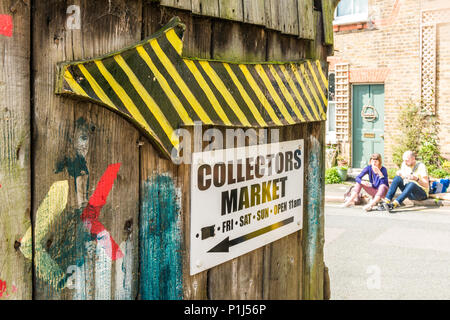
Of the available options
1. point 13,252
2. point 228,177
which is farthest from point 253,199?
point 13,252

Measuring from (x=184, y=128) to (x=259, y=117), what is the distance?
567 millimetres

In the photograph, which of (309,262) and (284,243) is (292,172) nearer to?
(284,243)

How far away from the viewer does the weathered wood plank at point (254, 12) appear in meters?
2.54

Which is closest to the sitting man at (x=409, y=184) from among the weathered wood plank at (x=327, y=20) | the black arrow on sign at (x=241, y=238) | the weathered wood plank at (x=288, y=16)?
the weathered wood plank at (x=327, y=20)

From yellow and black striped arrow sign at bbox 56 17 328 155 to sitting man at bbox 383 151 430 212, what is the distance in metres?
8.53

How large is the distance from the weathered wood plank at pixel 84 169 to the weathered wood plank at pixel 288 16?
106cm

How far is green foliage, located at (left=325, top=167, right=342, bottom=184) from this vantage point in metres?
14.1

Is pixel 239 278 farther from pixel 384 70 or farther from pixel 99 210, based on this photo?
pixel 384 70

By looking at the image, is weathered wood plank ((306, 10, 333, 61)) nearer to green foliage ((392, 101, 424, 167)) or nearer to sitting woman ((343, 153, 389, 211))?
sitting woman ((343, 153, 389, 211))

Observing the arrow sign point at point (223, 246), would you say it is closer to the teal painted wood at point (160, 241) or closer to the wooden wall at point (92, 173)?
the wooden wall at point (92, 173)

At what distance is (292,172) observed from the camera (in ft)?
9.98

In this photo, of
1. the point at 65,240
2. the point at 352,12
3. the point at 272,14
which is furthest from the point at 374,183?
the point at 65,240

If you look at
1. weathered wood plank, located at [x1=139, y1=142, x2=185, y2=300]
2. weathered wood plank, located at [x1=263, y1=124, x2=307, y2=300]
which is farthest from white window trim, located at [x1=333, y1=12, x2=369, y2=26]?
weathered wood plank, located at [x1=139, y1=142, x2=185, y2=300]

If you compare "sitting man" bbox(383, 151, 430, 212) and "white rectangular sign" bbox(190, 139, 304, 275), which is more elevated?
"white rectangular sign" bbox(190, 139, 304, 275)
